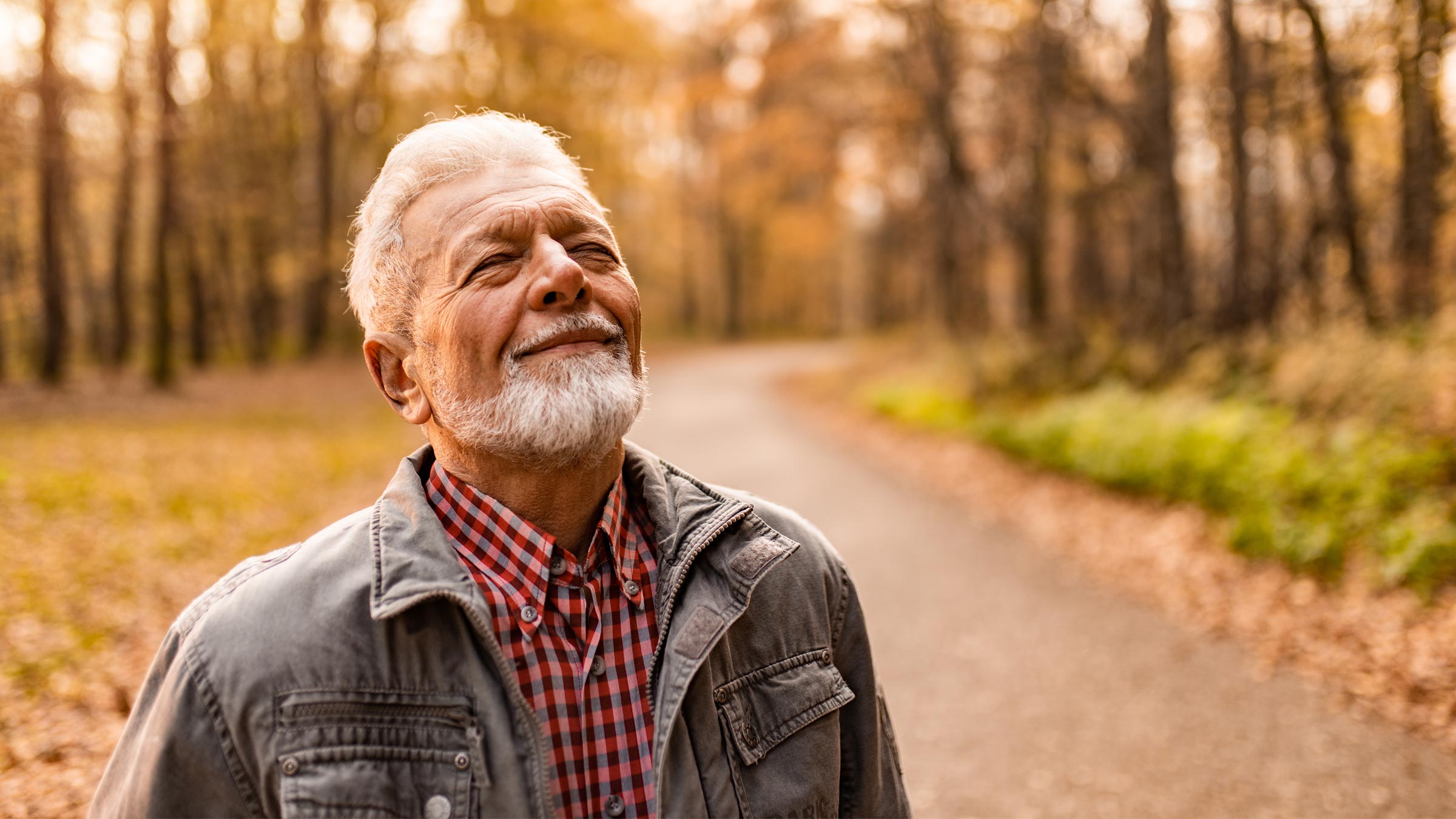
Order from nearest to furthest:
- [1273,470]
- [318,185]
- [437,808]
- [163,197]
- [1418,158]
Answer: [437,808], [1273,470], [1418,158], [163,197], [318,185]

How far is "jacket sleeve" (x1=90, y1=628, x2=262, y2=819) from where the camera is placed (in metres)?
1.46

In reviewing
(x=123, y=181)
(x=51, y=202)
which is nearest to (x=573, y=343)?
(x=51, y=202)

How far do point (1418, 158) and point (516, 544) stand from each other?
39.4 feet

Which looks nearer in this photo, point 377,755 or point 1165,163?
point 377,755

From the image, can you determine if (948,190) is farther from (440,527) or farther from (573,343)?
(440,527)

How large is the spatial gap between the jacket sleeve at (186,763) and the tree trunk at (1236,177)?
12909 millimetres

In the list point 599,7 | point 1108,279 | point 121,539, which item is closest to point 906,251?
point 1108,279

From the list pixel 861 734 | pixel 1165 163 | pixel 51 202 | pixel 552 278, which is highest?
pixel 51 202

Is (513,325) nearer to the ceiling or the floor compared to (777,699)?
nearer to the ceiling

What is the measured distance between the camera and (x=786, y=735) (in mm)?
1719

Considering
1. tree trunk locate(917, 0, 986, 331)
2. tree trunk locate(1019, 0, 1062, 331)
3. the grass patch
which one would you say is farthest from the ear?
tree trunk locate(917, 0, 986, 331)

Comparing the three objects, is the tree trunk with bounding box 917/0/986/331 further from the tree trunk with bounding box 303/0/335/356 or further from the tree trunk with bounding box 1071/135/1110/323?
the tree trunk with bounding box 303/0/335/356

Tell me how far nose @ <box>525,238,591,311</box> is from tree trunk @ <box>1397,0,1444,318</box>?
8.83 meters

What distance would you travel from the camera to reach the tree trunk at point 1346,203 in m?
11.1
